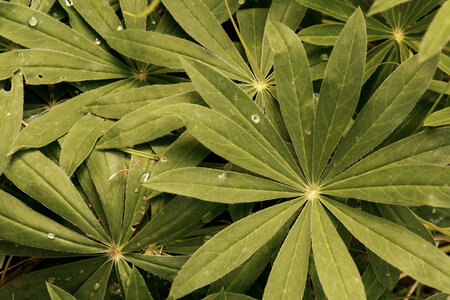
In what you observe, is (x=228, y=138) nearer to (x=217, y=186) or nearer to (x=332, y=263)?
(x=217, y=186)

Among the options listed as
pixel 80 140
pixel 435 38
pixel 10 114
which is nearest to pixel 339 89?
pixel 435 38

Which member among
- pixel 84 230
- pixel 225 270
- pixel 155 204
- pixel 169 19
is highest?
pixel 169 19

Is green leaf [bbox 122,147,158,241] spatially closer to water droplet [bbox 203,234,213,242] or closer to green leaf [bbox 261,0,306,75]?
water droplet [bbox 203,234,213,242]

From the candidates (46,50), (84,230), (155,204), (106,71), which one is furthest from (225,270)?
(46,50)

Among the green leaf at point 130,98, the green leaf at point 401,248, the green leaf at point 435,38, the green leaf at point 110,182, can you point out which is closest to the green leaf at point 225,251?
the green leaf at point 401,248

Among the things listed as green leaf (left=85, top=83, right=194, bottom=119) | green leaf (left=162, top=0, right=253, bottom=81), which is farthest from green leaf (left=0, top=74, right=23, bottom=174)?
green leaf (left=162, top=0, right=253, bottom=81)

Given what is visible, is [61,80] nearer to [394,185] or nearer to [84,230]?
[84,230]

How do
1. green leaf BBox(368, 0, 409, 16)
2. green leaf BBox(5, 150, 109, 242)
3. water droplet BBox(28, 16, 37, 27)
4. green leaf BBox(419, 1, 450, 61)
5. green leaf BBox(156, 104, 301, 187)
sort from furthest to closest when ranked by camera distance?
→ water droplet BBox(28, 16, 37, 27), green leaf BBox(5, 150, 109, 242), green leaf BBox(156, 104, 301, 187), green leaf BBox(368, 0, 409, 16), green leaf BBox(419, 1, 450, 61)
